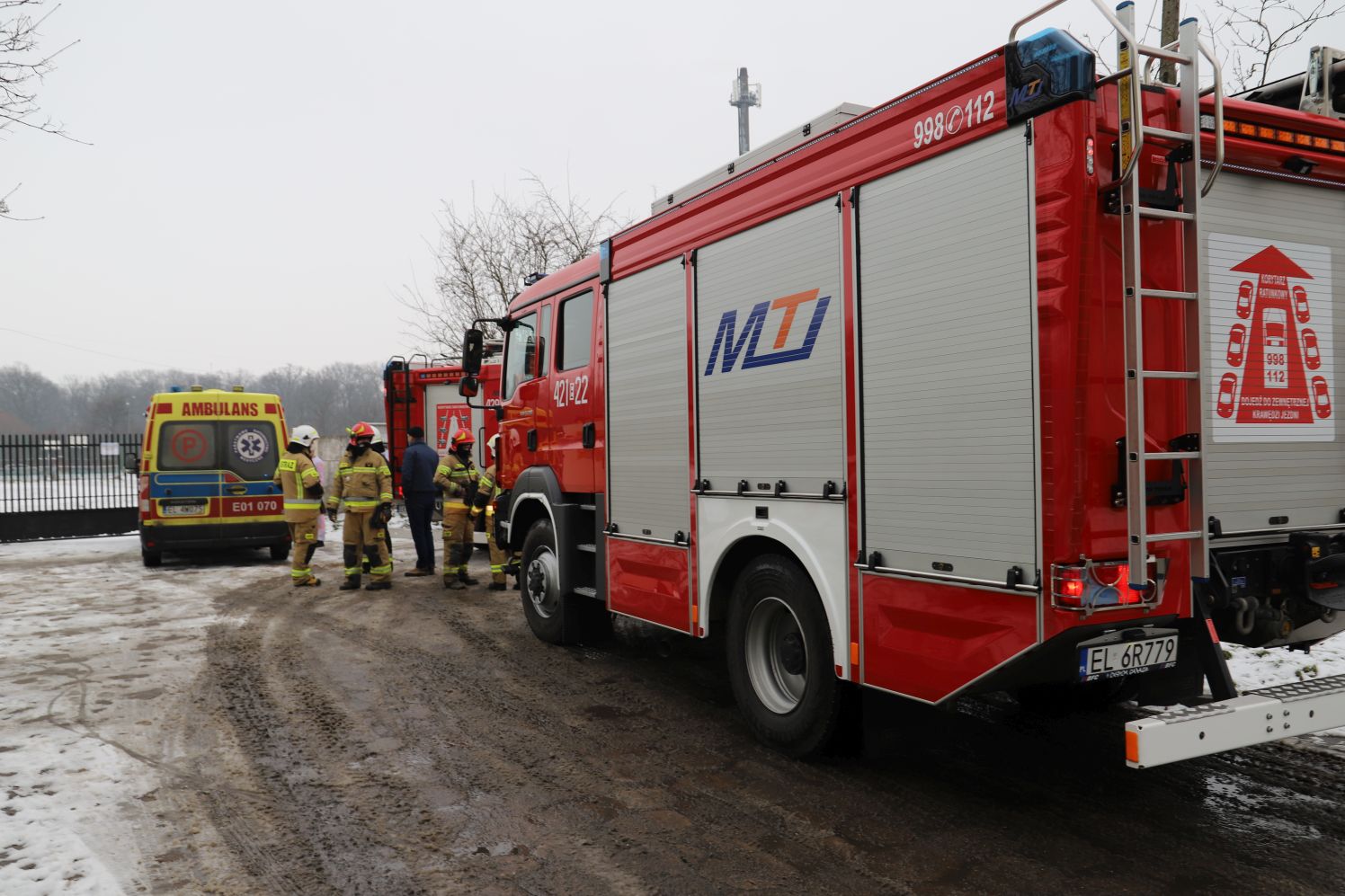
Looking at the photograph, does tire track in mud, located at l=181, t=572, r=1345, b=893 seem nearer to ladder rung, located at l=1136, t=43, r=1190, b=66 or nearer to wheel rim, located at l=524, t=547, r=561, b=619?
wheel rim, located at l=524, t=547, r=561, b=619

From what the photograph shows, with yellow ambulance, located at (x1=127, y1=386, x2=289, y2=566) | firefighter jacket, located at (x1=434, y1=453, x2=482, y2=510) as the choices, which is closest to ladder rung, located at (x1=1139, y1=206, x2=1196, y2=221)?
firefighter jacket, located at (x1=434, y1=453, x2=482, y2=510)

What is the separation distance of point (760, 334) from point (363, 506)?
7073 mm

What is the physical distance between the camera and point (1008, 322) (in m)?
3.45

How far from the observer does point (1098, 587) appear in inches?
129

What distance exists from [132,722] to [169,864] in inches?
87.8

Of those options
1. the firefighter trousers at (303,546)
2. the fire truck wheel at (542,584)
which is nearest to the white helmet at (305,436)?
the firefighter trousers at (303,546)

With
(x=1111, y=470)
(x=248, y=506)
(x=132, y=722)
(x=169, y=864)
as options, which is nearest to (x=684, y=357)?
(x=1111, y=470)

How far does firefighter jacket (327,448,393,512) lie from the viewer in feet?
34.7

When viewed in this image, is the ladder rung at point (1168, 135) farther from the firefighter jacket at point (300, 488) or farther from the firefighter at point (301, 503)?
the firefighter jacket at point (300, 488)

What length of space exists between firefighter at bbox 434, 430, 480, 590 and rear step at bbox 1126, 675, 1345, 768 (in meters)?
8.48

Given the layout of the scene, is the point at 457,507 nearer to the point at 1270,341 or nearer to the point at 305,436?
the point at 305,436

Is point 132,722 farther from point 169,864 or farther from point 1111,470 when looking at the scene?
point 1111,470

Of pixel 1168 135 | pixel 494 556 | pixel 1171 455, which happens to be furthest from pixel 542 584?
pixel 1168 135

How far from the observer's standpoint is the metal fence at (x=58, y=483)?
17.2m
